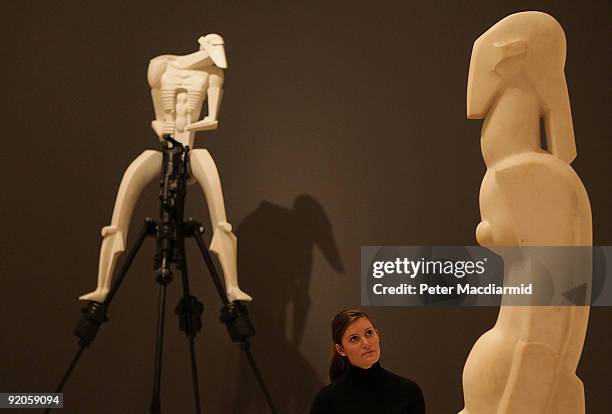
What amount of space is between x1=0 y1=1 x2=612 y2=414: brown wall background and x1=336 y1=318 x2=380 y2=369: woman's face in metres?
1.60

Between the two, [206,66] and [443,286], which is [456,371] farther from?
[206,66]

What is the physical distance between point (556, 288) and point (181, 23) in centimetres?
259

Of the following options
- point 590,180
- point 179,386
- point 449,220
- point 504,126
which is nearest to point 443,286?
point 504,126

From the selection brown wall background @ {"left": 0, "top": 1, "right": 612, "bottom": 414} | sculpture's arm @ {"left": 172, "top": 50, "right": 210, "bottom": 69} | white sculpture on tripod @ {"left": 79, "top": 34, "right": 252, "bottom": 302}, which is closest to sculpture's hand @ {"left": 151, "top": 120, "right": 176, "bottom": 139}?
white sculpture on tripod @ {"left": 79, "top": 34, "right": 252, "bottom": 302}

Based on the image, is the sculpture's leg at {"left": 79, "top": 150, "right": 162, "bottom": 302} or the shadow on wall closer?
the sculpture's leg at {"left": 79, "top": 150, "right": 162, "bottom": 302}

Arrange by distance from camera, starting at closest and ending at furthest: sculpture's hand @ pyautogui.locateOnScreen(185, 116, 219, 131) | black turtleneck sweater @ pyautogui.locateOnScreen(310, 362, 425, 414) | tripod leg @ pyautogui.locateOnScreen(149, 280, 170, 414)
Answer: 1. black turtleneck sweater @ pyautogui.locateOnScreen(310, 362, 425, 414)
2. tripod leg @ pyautogui.locateOnScreen(149, 280, 170, 414)
3. sculpture's hand @ pyautogui.locateOnScreen(185, 116, 219, 131)

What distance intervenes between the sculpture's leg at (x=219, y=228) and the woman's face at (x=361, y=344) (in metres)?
1.06

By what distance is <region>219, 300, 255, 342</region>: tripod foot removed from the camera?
3.11m

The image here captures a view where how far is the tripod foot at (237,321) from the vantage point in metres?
3.11

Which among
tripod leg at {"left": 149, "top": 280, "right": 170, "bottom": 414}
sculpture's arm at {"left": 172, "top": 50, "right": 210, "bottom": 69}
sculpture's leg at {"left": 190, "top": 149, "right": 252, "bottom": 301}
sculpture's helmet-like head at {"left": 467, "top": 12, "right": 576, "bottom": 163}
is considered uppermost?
sculpture's arm at {"left": 172, "top": 50, "right": 210, "bottom": 69}

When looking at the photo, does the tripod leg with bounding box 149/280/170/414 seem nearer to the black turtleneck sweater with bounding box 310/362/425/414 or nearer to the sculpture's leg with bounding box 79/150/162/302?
the sculpture's leg with bounding box 79/150/162/302

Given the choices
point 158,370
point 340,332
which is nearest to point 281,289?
point 158,370

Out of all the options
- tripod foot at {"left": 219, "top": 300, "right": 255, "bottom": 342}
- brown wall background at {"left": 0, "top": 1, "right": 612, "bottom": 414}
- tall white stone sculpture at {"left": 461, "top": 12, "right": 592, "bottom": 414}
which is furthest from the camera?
brown wall background at {"left": 0, "top": 1, "right": 612, "bottom": 414}

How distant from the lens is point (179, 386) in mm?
3846
